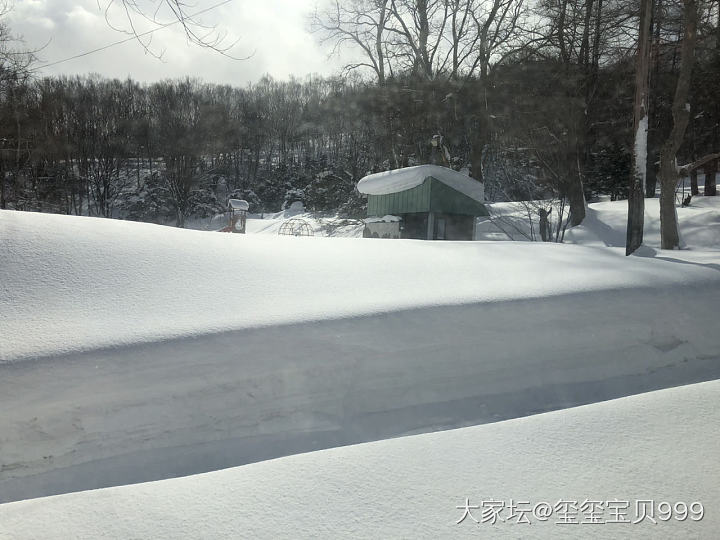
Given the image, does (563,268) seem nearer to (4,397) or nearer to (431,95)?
(4,397)

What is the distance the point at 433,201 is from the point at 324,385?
457 inches

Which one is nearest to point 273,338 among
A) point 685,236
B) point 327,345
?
point 327,345

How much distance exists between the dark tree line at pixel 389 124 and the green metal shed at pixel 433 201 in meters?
4.30

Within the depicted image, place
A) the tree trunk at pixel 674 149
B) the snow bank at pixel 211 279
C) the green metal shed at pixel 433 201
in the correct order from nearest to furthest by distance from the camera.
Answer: the snow bank at pixel 211 279 → the tree trunk at pixel 674 149 → the green metal shed at pixel 433 201

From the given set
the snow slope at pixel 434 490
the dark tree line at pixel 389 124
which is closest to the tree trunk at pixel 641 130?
the dark tree line at pixel 389 124

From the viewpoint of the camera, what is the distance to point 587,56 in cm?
1695

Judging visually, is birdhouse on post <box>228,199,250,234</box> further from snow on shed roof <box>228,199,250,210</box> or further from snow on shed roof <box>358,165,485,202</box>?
snow on shed roof <box>358,165,485,202</box>

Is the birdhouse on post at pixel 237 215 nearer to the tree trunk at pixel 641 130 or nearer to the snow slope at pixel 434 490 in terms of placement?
the tree trunk at pixel 641 130

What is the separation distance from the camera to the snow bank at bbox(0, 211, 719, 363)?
2.65 meters

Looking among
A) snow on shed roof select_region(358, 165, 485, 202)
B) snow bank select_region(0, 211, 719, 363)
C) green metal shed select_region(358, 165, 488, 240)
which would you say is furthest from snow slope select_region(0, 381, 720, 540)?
snow on shed roof select_region(358, 165, 485, 202)

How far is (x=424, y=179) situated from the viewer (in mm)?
13961

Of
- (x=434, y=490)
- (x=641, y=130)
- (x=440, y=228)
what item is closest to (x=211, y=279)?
(x=434, y=490)

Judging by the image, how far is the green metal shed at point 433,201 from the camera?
1398 centimetres

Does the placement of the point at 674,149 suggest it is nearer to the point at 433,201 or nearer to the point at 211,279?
the point at 433,201
